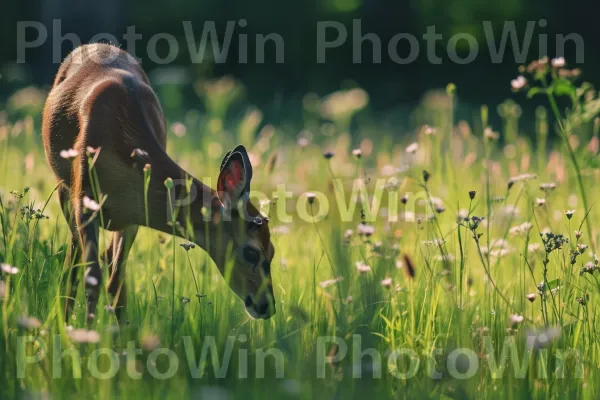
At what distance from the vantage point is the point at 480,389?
382cm

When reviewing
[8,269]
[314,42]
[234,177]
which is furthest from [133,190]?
[314,42]

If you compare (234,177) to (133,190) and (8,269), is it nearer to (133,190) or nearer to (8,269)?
(133,190)

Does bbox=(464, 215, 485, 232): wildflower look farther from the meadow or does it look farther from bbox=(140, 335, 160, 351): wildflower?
bbox=(140, 335, 160, 351): wildflower

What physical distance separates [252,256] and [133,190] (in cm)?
65

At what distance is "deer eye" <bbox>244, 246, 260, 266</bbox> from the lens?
15.1ft

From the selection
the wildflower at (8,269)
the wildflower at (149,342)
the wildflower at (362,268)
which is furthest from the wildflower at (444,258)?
the wildflower at (8,269)

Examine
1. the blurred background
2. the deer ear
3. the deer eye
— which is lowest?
the deer eye

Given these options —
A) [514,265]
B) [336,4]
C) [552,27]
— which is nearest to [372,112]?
[336,4]

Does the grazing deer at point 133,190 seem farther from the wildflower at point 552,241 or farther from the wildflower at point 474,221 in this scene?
the wildflower at point 552,241

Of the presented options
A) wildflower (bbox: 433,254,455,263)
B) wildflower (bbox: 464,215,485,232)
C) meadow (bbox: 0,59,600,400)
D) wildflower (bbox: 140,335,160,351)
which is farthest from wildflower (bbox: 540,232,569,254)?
wildflower (bbox: 140,335,160,351)

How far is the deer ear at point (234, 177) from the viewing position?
174 inches

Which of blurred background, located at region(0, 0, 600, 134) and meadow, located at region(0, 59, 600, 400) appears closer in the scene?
meadow, located at region(0, 59, 600, 400)

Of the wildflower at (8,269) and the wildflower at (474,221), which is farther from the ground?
the wildflower at (474,221)

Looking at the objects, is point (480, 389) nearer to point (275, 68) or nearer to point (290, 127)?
point (290, 127)
